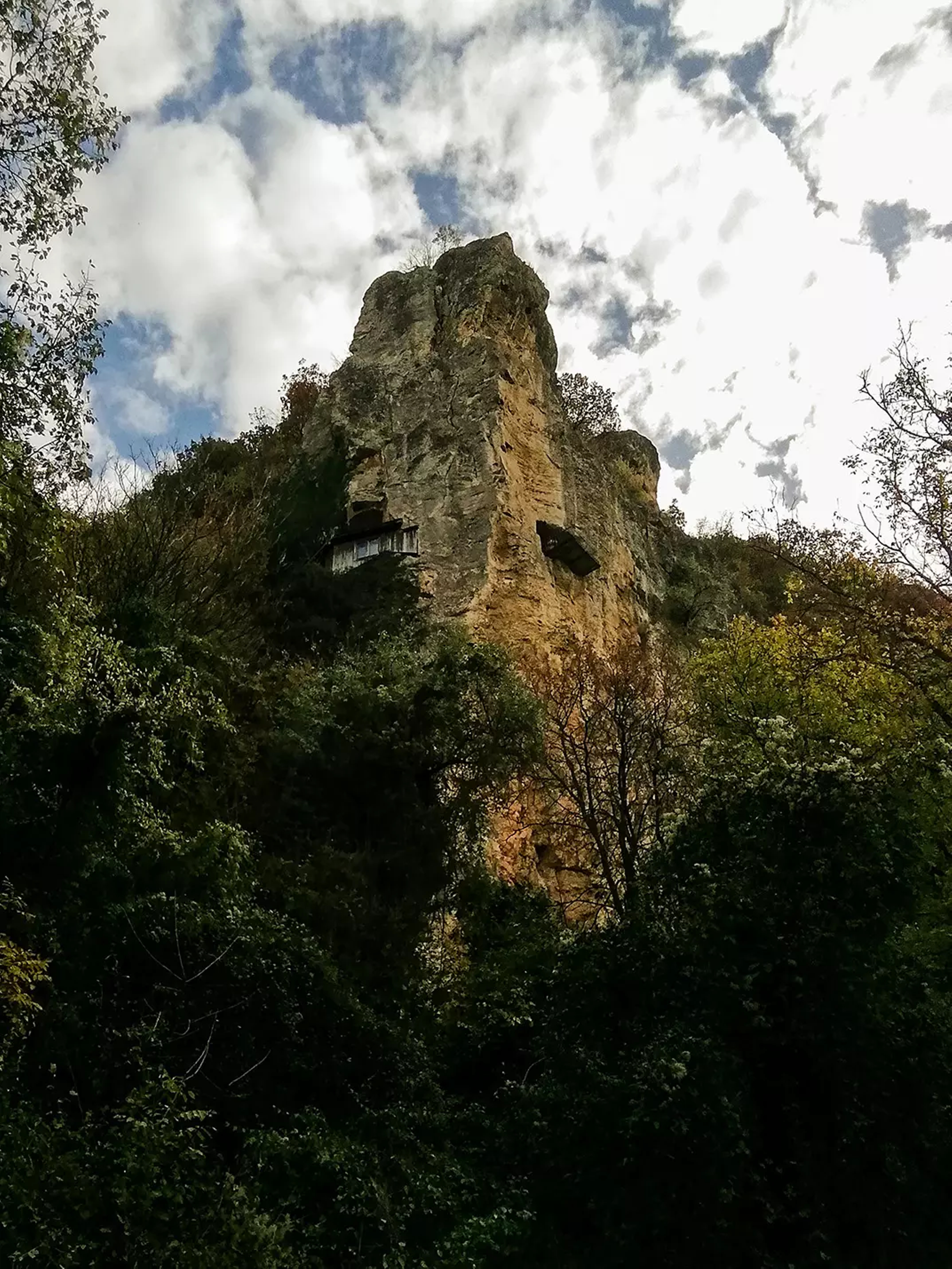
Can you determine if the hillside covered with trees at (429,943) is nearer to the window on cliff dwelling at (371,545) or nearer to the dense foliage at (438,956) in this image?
the dense foliage at (438,956)

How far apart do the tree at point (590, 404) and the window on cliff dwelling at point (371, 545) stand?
51.3ft

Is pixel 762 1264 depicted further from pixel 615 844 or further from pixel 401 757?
pixel 615 844

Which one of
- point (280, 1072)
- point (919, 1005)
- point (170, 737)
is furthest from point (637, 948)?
point (170, 737)

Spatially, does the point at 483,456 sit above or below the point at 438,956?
above

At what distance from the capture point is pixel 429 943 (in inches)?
539

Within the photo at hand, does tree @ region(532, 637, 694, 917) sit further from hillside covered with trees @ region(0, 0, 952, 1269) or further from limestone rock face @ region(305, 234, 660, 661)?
limestone rock face @ region(305, 234, 660, 661)

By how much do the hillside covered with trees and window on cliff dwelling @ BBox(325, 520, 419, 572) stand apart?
6174 mm

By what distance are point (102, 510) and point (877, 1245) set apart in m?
16.4

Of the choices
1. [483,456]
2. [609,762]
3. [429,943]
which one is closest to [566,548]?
[483,456]

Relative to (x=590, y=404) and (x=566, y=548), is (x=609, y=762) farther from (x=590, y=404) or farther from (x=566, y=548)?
(x=590, y=404)

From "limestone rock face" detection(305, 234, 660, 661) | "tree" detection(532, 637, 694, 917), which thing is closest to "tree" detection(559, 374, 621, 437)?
"limestone rock face" detection(305, 234, 660, 661)

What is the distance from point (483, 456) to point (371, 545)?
3584mm

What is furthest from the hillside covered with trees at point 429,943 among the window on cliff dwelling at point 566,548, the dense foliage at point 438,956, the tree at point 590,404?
the tree at point 590,404

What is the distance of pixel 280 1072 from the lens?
34.1ft
